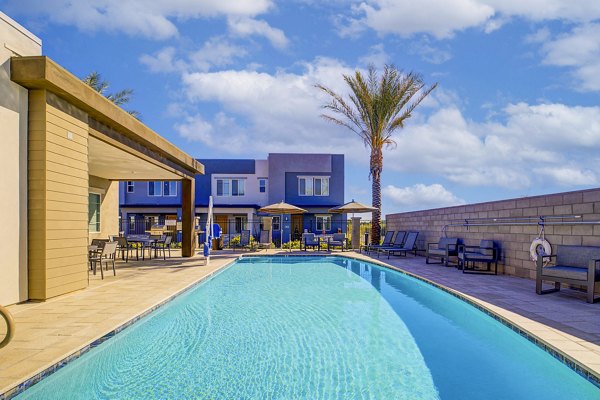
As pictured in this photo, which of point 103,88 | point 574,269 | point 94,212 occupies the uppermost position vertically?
point 103,88

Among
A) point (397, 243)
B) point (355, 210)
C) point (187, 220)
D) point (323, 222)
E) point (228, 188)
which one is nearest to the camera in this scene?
point (187, 220)

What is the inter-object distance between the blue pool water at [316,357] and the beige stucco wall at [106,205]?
29.5 ft

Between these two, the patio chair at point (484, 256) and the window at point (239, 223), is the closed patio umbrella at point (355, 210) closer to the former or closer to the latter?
the patio chair at point (484, 256)

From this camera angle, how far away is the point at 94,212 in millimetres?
14453

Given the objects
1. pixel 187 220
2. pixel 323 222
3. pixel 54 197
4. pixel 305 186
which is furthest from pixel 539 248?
pixel 305 186

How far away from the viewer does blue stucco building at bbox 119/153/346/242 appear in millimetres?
28156

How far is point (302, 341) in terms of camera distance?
5.21 meters

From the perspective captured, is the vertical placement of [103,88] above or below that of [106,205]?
above

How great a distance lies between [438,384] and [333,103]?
1680cm

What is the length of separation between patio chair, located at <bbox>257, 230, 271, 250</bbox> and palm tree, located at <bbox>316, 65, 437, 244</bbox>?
5.03 meters

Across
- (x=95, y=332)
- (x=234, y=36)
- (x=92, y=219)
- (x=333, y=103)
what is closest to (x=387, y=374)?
(x=95, y=332)

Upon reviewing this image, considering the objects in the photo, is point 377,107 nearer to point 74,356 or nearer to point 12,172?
point 12,172

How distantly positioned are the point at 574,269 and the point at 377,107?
40.5 ft

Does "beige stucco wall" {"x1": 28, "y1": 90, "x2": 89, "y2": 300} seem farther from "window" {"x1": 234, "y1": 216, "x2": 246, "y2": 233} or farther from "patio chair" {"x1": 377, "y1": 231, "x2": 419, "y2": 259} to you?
"window" {"x1": 234, "y1": 216, "x2": 246, "y2": 233}
